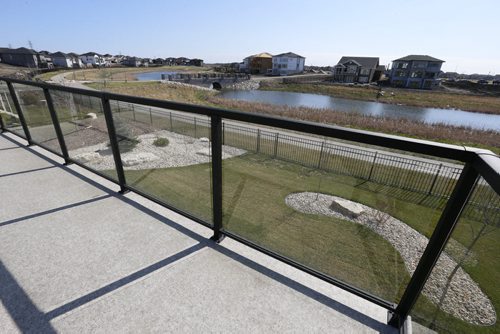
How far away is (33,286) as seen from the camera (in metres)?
2.15

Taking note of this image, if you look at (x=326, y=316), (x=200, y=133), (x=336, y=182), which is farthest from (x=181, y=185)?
(x=326, y=316)

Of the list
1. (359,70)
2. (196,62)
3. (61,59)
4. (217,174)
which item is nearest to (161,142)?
(217,174)

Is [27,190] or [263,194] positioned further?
[27,190]

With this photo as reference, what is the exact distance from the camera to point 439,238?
1553 millimetres

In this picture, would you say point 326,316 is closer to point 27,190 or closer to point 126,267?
point 126,267

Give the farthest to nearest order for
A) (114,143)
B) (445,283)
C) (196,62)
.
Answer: (196,62) < (114,143) < (445,283)

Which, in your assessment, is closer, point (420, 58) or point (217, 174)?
point (217, 174)

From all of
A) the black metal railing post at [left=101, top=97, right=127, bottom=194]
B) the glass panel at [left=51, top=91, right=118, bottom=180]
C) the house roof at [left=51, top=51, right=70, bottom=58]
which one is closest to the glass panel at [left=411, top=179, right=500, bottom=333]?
the black metal railing post at [left=101, top=97, right=127, bottom=194]

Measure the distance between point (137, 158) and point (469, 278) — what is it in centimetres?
384

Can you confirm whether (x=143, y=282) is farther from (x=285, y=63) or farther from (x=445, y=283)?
(x=285, y=63)

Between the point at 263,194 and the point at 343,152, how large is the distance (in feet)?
3.45

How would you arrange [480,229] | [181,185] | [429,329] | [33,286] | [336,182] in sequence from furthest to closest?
[181,185] → [336,182] → [33,286] → [429,329] → [480,229]

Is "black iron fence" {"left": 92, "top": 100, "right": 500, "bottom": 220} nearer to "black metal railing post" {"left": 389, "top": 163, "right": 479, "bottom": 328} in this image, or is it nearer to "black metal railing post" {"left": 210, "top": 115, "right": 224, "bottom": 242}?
"black metal railing post" {"left": 210, "top": 115, "right": 224, "bottom": 242}

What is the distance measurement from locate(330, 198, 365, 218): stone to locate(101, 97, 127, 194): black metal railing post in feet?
9.65
